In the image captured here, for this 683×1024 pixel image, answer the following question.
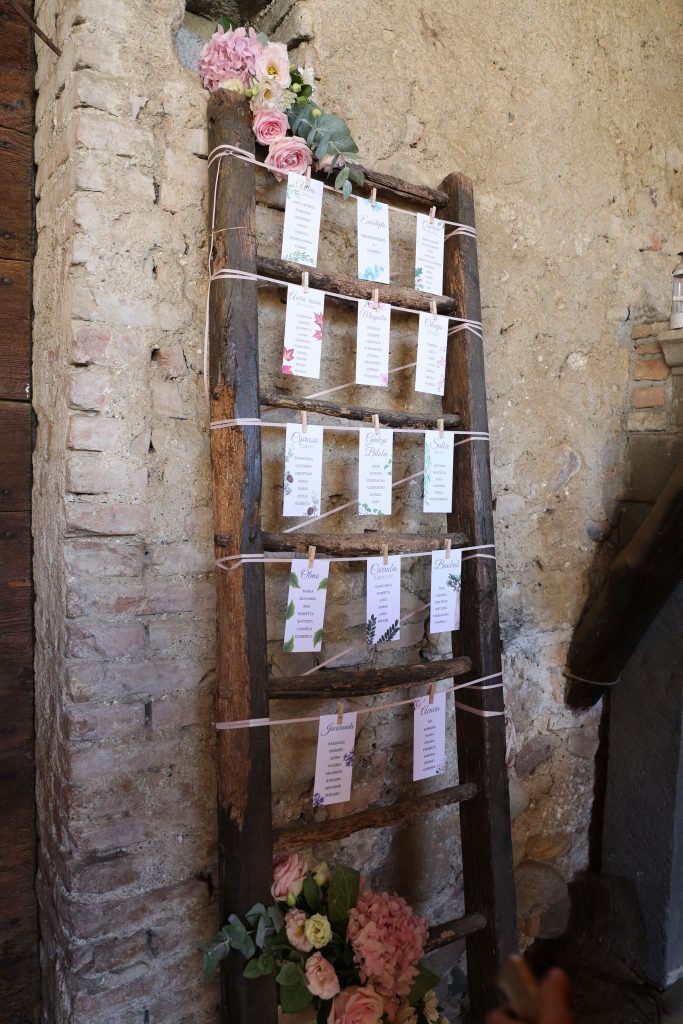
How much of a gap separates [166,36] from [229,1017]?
1.72 metres

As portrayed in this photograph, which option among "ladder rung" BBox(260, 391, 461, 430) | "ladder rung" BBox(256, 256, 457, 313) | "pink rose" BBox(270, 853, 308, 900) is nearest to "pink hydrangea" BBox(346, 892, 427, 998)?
"pink rose" BBox(270, 853, 308, 900)

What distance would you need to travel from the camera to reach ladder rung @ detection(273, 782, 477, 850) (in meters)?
1.33

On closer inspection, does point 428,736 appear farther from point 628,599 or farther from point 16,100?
point 16,100

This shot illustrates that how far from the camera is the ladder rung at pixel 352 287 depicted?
134cm

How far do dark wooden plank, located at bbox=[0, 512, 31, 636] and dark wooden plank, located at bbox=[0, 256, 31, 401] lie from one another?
0.81 ft

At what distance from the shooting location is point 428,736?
5.03 ft

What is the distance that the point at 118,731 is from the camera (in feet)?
4.32

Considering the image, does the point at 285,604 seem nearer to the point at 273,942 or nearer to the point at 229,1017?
the point at 273,942

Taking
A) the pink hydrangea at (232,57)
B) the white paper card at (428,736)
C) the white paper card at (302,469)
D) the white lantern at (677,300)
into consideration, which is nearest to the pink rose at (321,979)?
the white paper card at (428,736)

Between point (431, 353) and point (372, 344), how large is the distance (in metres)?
0.15

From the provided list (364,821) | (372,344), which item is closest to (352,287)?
(372,344)

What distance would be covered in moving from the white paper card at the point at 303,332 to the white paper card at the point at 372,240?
14 cm

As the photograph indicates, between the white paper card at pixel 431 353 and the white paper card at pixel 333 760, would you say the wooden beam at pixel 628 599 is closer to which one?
the white paper card at pixel 431 353

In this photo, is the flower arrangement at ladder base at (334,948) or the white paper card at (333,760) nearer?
the flower arrangement at ladder base at (334,948)
